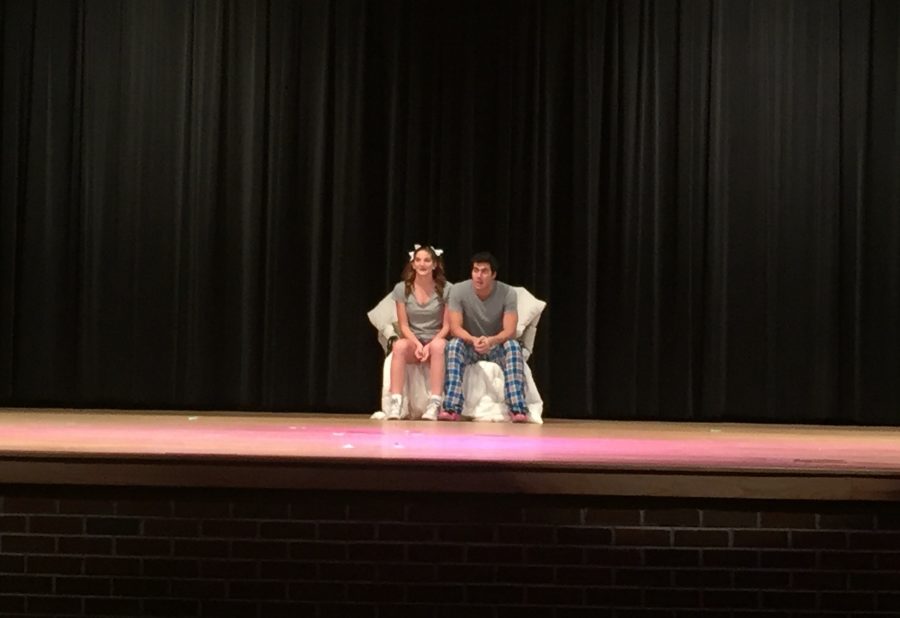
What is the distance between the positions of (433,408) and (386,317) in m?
0.61

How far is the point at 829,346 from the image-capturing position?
679 cm

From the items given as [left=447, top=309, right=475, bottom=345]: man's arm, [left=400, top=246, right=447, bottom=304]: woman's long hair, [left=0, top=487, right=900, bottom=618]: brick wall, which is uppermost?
[left=400, top=246, right=447, bottom=304]: woman's long hair

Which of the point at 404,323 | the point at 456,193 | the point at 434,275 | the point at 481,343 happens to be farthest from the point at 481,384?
the point at 456,193

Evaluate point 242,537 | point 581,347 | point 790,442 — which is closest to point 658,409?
point 581,347

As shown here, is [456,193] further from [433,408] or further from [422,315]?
[433,408]

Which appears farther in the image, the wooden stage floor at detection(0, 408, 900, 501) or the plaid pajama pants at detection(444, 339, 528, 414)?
the plaid pajama pants at detection(444, 339, 528, 414)

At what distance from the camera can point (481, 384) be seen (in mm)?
5996

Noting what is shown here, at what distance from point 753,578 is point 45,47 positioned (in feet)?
17.8

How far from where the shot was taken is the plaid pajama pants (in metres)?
5.89

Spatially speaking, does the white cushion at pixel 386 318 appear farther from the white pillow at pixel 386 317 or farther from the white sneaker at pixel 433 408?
the white sneaker at pixel 433 408

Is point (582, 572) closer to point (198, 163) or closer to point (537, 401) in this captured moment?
point (537, 401)

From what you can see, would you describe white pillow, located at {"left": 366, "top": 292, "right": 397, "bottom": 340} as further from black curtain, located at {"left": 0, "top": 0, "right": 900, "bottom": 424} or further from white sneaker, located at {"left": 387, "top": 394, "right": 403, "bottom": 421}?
black curtain, located at {"left": 0, "top": 0, "right": 900, "bottom": 424}

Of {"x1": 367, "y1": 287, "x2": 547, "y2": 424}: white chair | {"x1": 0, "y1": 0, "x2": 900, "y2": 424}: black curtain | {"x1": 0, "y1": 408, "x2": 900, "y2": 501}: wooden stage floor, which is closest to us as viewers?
{"x1": 0, "y1": 408, "x2": 900, "y2": 501}: wooden stage floor

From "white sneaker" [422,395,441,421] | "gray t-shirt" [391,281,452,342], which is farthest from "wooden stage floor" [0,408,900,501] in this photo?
"gray t-shirt" [391,281,452,342]
